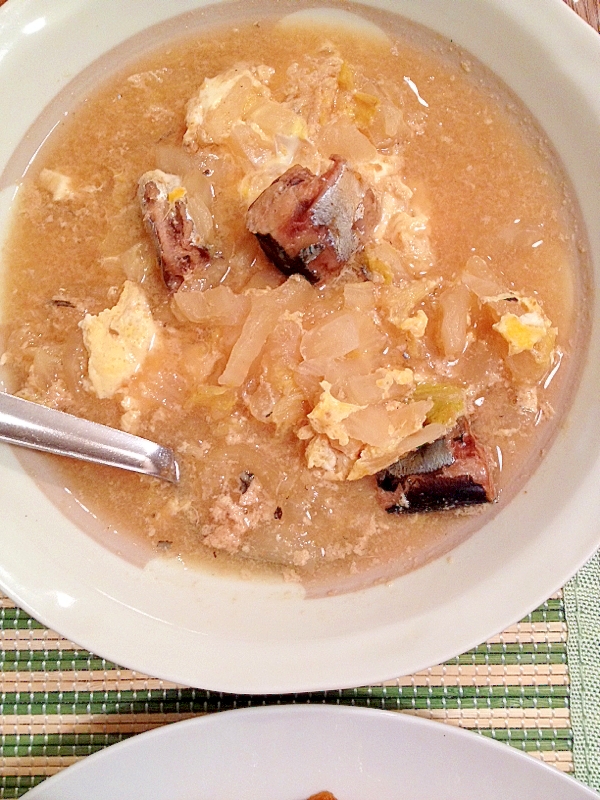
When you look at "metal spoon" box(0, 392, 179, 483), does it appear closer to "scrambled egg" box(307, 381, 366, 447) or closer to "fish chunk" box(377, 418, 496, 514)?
"scrambled egg" box(307, 381, 366, 447)

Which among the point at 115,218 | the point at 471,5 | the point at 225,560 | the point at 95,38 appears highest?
the point at 471,5

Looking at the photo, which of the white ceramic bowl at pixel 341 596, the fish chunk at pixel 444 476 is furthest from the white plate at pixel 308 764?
the fish chunk at pixel 444 476

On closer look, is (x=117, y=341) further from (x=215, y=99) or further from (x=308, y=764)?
(x=308, y=764)

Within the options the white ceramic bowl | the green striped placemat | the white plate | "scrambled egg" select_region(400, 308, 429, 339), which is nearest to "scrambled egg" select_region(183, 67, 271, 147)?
the white ceramic bowl

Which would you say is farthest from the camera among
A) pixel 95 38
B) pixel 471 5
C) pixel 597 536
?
pixel 95 38

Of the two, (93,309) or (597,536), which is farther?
(93,309)

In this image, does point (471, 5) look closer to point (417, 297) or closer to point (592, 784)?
point (417, 297)

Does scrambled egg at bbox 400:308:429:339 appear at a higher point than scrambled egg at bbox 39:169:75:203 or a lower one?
higher

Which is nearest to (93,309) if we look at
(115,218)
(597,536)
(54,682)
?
(115,218)
